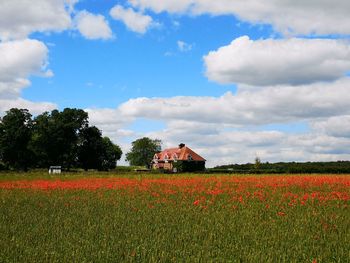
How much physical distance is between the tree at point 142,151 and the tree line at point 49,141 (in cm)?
6836

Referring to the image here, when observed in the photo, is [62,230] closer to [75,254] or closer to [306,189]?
[75,254]

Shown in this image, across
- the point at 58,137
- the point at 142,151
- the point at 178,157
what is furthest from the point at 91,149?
the point at 142,151

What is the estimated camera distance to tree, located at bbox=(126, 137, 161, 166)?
168m

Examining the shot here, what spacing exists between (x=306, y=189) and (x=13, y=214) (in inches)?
714

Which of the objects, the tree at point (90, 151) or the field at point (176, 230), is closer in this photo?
the field at point (176, 230)

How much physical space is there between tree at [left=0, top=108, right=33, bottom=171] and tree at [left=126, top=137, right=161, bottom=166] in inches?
3008

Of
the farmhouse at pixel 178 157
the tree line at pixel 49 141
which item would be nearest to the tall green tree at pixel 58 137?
the tree line at pixel 49 141

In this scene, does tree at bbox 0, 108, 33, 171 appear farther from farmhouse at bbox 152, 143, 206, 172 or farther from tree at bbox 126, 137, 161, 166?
tree at bbox 126, 137, 161, 166

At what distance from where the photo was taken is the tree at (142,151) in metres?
168

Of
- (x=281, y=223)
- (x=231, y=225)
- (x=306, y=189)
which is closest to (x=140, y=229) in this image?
(x=231, y=225)

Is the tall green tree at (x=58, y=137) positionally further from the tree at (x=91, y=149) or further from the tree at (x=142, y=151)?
the tree at (x=142, y=151)

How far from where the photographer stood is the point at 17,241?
448 inches

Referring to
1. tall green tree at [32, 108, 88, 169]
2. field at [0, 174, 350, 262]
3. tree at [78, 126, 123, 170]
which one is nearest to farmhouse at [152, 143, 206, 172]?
tree at [78, 126, 123, 170]

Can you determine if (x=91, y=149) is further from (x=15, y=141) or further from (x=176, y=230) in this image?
(x=176, y=230)
